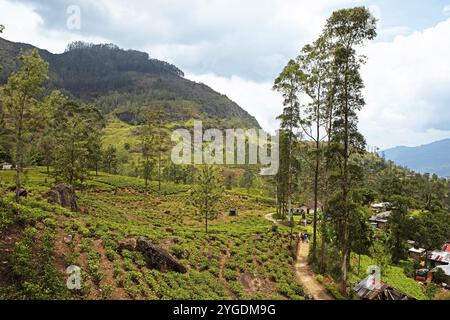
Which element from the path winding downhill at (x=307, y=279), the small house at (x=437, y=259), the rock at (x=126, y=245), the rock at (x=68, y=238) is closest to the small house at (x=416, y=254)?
the small house at (x=437, y=259)

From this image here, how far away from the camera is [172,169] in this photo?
11738cm

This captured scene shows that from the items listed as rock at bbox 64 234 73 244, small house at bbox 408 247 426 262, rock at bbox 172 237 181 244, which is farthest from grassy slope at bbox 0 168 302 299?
small house at bbox 408 247 426 262

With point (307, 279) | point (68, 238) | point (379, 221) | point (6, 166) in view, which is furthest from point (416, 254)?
point (6, 166)

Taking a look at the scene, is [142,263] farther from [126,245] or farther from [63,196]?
[63,196]

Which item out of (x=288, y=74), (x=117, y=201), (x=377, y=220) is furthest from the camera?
(x=377, y=220)

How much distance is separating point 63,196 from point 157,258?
18334mm

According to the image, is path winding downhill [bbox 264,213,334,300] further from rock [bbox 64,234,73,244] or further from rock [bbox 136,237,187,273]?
rock [bbox 64,234,73,244]

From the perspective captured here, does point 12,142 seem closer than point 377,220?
Yes

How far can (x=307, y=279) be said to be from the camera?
29.3 metres

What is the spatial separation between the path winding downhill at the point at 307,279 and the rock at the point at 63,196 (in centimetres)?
2640

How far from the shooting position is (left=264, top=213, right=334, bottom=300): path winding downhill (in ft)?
84.6
